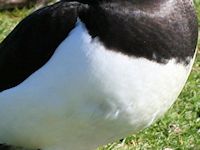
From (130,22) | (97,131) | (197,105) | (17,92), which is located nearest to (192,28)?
(130,22)

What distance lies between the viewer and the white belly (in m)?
2.89

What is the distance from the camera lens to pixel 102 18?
2910mm

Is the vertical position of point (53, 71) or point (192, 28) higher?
point (192, 28)

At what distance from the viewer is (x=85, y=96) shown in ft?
9.56

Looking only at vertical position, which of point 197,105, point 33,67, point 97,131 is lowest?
point 97,131

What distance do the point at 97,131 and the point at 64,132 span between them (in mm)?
138

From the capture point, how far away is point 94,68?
9.45 ft

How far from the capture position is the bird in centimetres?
289

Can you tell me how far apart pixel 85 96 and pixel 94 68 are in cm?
12

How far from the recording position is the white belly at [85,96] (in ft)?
9.48

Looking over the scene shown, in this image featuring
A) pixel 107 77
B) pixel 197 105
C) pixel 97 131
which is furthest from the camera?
pixel 197 105

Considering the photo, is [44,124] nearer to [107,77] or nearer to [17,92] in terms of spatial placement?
[17,92]

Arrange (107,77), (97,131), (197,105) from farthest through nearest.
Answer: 1. (197,105)
2. (97,131)
3. (107,77)

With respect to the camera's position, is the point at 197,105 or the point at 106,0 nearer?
the point at 106,0
